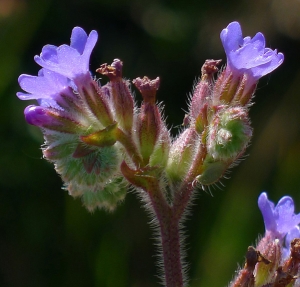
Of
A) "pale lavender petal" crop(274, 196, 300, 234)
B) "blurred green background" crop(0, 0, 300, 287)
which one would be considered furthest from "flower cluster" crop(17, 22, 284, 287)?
"blurred green background" crop(0, 0, 300, 287)

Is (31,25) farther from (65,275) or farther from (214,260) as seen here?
(214,260)

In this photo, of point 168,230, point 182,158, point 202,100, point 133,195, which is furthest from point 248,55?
point 133,195

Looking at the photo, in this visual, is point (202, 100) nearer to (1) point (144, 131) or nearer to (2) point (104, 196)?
(1) point (144, 131)

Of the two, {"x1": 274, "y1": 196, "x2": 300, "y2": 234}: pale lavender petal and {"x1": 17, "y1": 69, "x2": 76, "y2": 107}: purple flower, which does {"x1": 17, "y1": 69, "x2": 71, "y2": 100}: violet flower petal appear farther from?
{"x1": 274, "y1": 196, "x2": 300, "y2": 234}: pale lavender petal

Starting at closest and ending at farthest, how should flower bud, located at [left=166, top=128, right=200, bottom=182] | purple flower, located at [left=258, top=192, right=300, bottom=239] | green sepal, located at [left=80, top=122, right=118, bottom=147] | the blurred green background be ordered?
green sepal, located at [left=80, top=122, right=118, bottom=147]
flower bud, located at [left=166, top=128, right=200, bottom=182]
purple flower, located at [left=258, top=192, right=300, bottom=239]
the blurred green background

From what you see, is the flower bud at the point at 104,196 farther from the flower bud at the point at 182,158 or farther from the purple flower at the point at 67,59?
the purple flower at the point at 67,59

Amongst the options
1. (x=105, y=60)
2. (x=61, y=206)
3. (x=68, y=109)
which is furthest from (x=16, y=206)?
(x=68, y=109)
